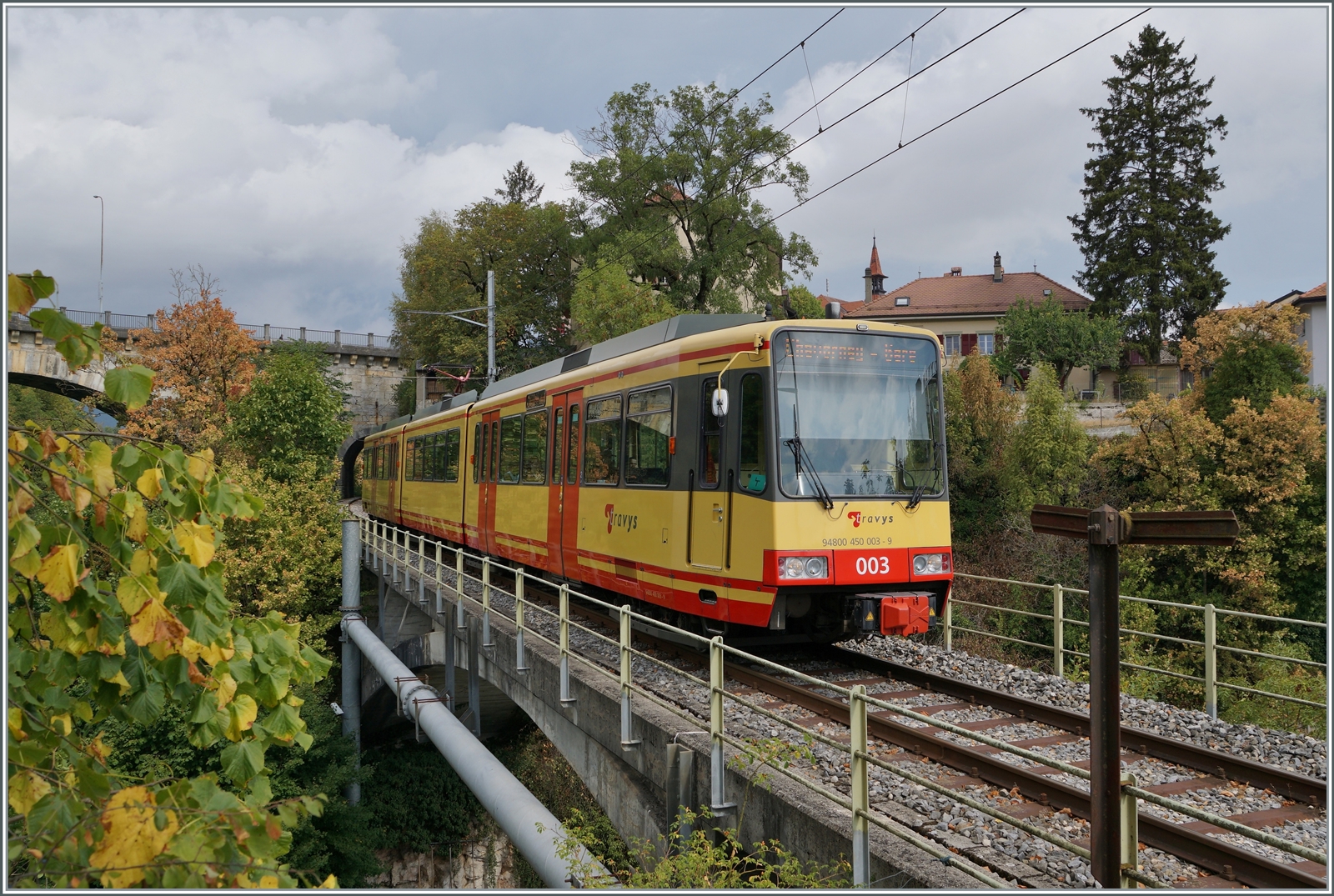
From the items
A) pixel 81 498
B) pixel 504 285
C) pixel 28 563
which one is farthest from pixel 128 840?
pixel 504 285

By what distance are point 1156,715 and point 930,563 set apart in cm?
228

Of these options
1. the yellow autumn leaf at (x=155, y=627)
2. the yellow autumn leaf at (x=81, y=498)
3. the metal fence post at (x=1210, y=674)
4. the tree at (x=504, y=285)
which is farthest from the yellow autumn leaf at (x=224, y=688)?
the tree at (x=504, y=285)

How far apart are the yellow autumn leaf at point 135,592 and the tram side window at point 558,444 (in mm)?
10246

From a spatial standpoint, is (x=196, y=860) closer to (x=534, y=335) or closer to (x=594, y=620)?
(x=594, y=620)

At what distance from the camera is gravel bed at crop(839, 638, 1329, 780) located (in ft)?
24.3

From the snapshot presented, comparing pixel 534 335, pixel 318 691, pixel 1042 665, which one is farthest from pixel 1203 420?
pixel 534 335

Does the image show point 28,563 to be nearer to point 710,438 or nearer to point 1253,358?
point 710,438

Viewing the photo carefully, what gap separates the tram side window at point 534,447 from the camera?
14008 mm

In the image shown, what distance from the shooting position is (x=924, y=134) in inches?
417

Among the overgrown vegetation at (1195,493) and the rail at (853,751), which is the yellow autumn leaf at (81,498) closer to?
the rail at (853,751)

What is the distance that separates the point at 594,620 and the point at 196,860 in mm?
10745

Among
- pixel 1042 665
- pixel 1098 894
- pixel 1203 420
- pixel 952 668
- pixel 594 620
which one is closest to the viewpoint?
pixel 1098 894

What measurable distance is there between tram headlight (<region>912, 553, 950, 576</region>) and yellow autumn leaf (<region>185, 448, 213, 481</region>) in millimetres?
7246

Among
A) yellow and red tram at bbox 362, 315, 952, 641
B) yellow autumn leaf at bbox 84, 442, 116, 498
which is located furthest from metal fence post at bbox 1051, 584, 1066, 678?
yellow autumn leaf at bbox 84, 442, 116, 498
